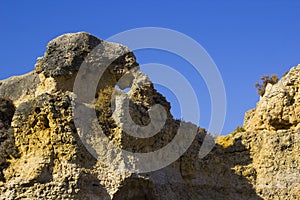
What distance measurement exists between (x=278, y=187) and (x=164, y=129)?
4306 millimetres

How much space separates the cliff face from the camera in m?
18.8

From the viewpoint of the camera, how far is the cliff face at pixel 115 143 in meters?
18.8

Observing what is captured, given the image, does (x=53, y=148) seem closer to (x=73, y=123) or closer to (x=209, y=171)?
(x=73, y=123)

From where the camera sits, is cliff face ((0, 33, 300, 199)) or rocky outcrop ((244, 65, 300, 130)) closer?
cliff face ((0, 33, 300, 199))

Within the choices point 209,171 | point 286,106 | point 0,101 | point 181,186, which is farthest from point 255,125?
point 0,101

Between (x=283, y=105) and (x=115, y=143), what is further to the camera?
(x=283, y=105)

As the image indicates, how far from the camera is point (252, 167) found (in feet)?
75.2

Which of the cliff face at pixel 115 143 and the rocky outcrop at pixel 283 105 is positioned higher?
the rocky outcrop at pixel 283 105

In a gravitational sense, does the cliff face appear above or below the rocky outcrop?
below

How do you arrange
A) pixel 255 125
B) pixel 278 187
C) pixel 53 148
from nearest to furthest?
pixel 53 148 → pixel 278 187 → pixel 255 125

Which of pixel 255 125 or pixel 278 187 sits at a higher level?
pixel 255 125

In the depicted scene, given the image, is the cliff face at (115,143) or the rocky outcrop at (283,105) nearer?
the cliff face at (115,143)

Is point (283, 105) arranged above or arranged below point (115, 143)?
above

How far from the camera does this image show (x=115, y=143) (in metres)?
19.4
